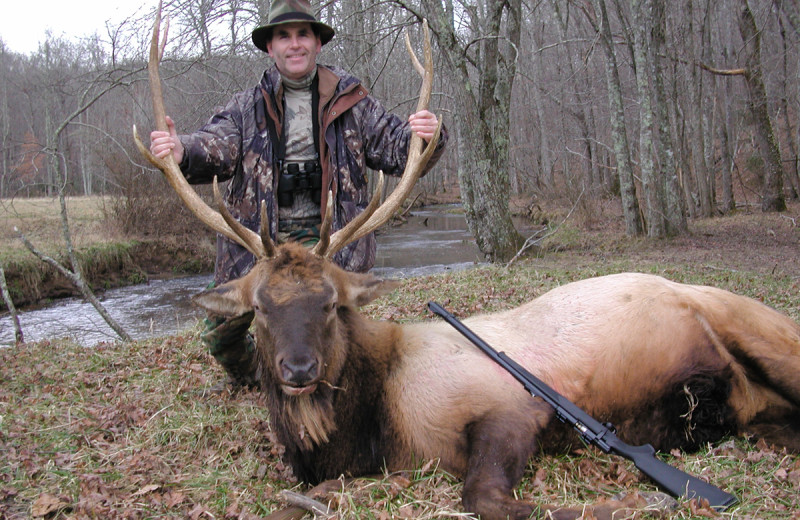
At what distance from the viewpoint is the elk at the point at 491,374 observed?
3.28 metres

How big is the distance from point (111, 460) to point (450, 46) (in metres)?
9.00

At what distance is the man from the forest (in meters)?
0.97

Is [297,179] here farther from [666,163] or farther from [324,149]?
[666,163]

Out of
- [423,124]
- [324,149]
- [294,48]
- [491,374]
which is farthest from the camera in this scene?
[324,149]

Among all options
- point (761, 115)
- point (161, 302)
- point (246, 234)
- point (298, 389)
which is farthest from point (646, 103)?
point (298, 389)

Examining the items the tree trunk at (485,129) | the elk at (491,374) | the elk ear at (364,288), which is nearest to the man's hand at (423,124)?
the elk at (491,374)

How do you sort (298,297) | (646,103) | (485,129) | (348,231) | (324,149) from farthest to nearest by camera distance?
(646,103) → (485,129) → (324,149) → (348,231) → (298,297)

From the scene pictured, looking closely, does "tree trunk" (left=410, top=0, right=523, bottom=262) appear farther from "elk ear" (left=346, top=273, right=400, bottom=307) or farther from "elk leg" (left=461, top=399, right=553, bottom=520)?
"elk leg" (left=461, top=399, right=553, bottom=520)

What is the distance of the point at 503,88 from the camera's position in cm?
1150

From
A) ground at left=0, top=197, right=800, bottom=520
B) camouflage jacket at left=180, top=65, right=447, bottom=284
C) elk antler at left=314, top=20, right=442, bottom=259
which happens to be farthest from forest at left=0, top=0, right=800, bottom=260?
ground at left=0, top=197, right=800, bottom=520

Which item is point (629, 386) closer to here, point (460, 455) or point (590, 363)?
point (590, 363)

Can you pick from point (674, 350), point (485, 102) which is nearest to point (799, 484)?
point (674, 350)

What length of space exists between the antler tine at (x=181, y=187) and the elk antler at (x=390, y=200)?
426 millimetres

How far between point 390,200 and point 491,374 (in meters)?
1.35
